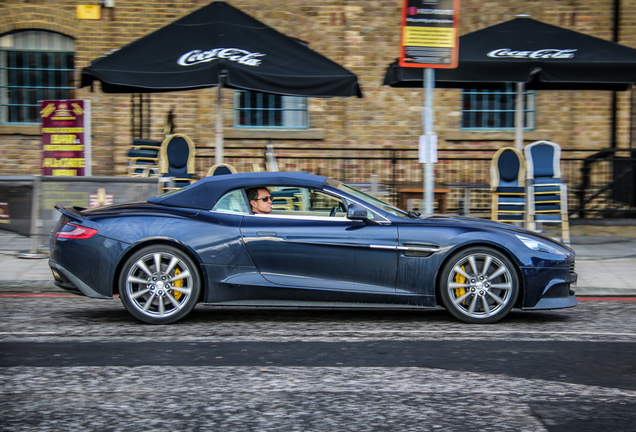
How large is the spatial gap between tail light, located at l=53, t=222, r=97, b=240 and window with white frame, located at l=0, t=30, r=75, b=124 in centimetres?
984

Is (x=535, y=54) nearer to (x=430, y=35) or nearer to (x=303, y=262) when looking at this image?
(x=430, y=35)

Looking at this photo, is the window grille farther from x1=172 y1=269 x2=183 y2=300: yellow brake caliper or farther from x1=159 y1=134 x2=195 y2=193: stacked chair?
x1=172 y1=269 x2=183 y2=300: yellow brake caliper

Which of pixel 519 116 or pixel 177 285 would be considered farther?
pixel 519 116

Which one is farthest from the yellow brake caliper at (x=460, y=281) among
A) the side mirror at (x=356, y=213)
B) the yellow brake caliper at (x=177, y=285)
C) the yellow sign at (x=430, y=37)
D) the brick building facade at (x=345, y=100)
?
the brick building facade at (x=345, y=100)

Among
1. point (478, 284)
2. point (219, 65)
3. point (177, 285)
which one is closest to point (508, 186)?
point (219, 65)

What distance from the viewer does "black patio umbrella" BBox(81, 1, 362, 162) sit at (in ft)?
32.7

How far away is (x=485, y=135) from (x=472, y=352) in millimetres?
10588

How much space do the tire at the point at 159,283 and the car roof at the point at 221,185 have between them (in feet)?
1.63

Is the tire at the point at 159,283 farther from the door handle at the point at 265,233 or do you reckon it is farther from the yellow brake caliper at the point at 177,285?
the door handle at the point at 265,233

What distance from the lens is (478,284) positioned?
6285 mm

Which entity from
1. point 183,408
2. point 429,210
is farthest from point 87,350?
point 429,210

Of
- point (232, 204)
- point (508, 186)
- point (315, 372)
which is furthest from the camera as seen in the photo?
point (508, 186)

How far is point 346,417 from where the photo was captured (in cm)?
391

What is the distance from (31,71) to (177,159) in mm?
5312
